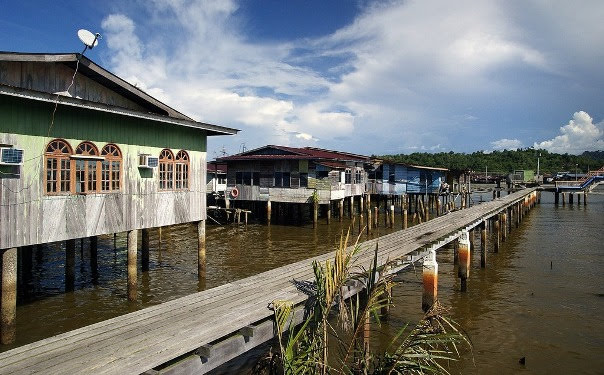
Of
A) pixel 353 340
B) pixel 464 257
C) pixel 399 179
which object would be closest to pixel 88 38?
pixel 353 340

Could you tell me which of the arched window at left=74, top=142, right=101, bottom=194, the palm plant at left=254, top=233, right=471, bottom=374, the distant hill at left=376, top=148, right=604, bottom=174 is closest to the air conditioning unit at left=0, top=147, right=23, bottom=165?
the arched window at left=74, top=142, right=101, bottom=194

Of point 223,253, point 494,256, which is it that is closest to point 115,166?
point 223,253

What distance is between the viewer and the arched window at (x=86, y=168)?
11.1m

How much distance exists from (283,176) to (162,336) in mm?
26432

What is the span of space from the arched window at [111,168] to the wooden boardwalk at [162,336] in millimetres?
5176

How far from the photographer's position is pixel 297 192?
105 feet

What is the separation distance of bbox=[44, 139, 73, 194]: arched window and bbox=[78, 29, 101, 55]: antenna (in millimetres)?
2486

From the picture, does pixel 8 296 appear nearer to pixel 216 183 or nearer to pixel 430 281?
pixel 430 281

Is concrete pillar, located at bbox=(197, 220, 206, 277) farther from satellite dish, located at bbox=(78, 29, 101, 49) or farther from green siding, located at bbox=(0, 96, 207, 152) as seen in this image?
satellite dish, located at bbox=(78, 29, 101, 49)

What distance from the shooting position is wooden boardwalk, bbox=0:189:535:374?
5.45 m

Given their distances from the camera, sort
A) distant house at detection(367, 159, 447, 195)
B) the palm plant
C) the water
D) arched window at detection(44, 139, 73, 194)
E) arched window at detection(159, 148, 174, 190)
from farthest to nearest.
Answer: distant house at detection(367, 159, 447, 195), arched window at detection(159, 148, 174, 190), the water, arched window at detection(44, 139, 73, 194), the palm plant

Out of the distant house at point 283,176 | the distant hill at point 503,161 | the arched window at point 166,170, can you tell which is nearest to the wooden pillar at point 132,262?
the arched window at point 166,170

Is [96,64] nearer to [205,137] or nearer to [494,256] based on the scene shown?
[205,137]

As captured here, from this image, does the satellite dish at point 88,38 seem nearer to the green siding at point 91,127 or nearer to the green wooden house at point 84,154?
the green wooden house at point 84,154
